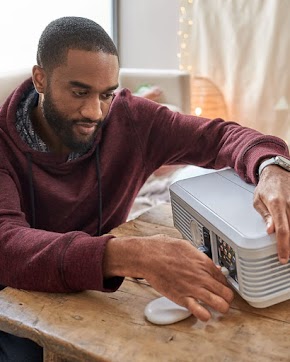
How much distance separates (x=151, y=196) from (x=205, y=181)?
1.19m

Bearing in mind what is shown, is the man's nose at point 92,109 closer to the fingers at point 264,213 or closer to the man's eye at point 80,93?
the man's eye at point 80,93

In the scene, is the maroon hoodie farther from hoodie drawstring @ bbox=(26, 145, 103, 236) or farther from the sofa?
the sofa

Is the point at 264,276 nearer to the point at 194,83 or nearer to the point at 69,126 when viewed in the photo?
the point at 69,126

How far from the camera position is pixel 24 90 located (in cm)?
130

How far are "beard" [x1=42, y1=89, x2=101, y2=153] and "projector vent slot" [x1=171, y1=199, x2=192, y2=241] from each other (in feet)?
0.86

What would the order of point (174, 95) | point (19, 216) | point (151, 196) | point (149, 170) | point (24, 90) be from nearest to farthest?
point (19, 216)
point (24, 90)
point (149, 170)
point (151, 196)
point (174, 95)

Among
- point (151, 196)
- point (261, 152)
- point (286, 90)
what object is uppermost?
point (261, 152)

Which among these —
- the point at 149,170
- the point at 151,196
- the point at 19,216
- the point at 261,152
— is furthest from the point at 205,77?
the point at 19,216

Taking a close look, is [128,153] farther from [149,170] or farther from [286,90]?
[286,90]

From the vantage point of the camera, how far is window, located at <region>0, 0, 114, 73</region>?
2863mm

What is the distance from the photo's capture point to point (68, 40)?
115cm

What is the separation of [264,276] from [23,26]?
255 cm

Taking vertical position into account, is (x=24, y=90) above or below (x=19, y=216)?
above

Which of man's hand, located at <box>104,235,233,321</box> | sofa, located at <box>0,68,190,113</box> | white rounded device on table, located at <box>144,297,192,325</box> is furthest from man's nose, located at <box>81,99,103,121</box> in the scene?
sofa, located at <box>0,68,190,113</box>
